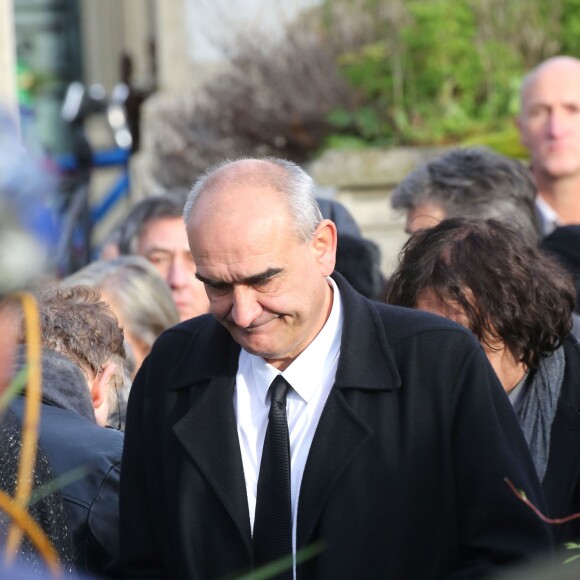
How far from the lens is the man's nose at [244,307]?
2723mm

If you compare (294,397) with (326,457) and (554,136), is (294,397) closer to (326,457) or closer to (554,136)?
(326,457)

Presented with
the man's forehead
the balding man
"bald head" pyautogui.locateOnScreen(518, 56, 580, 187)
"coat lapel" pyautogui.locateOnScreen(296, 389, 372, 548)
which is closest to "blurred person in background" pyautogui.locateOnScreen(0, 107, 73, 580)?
"coat lapel" pyautogui.locateOnScreen(296, 389, 372, 548)

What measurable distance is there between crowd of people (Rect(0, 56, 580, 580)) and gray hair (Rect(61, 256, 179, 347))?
1.19 m

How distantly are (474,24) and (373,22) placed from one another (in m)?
0.91

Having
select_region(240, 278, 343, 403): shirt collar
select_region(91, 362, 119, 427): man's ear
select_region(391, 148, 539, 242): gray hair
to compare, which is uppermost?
select_region(391, 148, 539, 242): gray hair

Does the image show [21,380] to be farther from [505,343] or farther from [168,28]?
[168,28]

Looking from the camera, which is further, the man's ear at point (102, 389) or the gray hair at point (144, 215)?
the gray hair at point (144, 215)

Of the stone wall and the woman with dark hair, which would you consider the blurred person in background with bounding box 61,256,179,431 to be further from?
the stone wall

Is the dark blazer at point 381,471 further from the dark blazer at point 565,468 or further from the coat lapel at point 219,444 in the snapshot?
the dark blazer at point 565,468

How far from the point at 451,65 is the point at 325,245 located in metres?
6.90

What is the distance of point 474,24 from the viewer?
9625mm

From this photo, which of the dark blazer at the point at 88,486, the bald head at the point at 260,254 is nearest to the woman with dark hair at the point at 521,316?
the bald head at the point at 260,254

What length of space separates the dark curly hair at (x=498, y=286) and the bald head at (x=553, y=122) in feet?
7.68

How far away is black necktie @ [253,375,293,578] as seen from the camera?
264 centimetres
